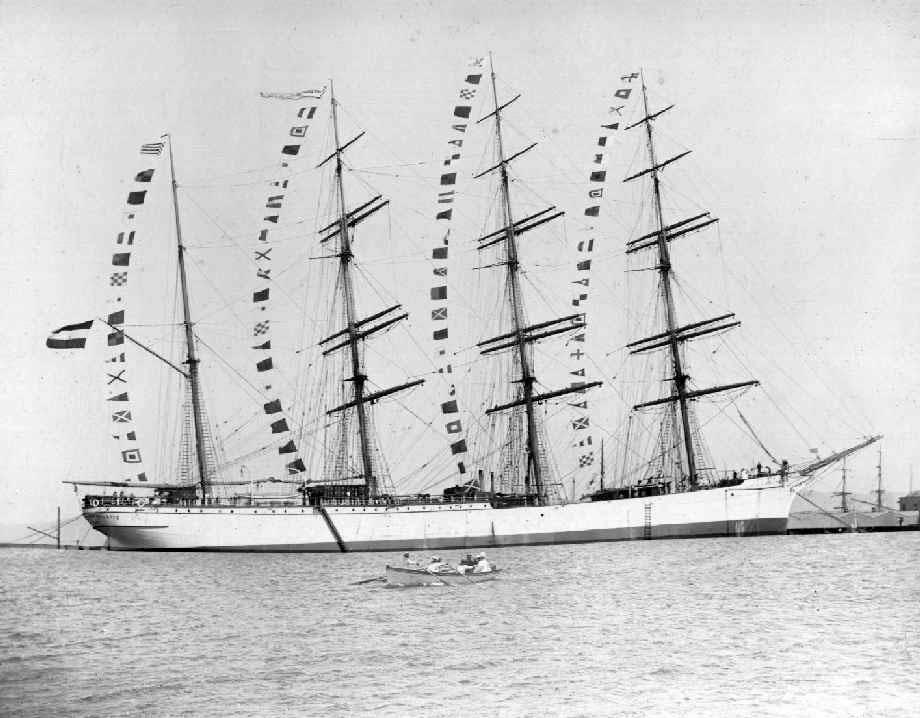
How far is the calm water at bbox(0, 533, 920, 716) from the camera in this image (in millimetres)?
21250

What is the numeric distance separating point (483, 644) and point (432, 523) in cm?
3691

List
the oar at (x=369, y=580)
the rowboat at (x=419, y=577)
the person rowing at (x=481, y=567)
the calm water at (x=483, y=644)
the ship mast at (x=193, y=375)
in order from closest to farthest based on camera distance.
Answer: the calm water at (x=483, y=644) → the rowboat at (x=419, y=577) → the person rowing at (x=481, y=567) → the oar at (x=369, y=580) → the ship mast at (x=193, y=375)

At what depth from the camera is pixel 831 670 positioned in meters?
23.5

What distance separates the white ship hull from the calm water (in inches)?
604

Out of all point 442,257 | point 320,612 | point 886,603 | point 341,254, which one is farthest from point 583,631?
point 341,254

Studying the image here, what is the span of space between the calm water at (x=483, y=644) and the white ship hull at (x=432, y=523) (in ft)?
50.3

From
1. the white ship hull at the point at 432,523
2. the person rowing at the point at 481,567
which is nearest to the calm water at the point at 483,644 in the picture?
the person rowing at the point at 481,567

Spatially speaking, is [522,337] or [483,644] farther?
[522,337]

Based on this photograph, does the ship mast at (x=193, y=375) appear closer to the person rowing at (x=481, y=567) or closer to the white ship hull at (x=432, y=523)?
the white ship hull at (x=432, y=523)

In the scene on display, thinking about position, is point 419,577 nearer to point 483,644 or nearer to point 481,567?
point 481,567

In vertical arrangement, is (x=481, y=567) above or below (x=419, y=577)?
above

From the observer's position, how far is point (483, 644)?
27250mm

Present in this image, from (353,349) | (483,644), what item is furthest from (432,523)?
(483,644)

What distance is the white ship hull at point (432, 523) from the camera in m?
62.9
